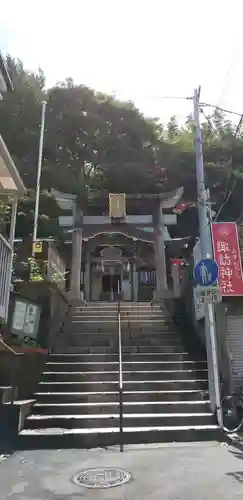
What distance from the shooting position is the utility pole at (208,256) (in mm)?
7977

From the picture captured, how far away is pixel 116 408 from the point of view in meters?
8.12

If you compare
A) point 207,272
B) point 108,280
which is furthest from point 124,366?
point 108,280

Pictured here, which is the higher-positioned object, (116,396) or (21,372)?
(21,372)

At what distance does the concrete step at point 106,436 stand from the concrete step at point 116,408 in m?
0.71

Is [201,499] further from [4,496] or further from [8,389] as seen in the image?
[8,389]

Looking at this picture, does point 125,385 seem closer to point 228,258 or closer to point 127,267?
point 228,258

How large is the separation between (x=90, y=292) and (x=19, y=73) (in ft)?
58.7

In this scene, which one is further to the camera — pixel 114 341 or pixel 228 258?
pixel 228 258

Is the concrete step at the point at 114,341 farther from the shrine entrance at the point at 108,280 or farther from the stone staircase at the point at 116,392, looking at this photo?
the shrine entrance at the point at 108,280

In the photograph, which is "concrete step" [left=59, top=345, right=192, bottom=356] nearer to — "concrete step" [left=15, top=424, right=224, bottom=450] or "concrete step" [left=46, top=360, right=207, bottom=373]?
"concrete step" [left=46, top=360, right=207, bottom=373]

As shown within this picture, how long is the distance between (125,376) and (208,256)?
3.51 m

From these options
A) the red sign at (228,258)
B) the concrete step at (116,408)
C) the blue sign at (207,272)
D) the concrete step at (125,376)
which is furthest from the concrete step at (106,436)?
the red sign at (228,258)

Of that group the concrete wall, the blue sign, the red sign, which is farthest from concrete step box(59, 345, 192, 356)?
the blue sign

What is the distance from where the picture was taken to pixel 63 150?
28.5m
